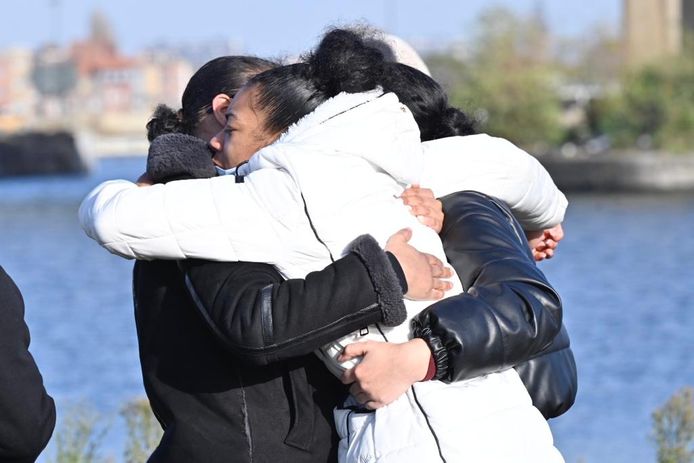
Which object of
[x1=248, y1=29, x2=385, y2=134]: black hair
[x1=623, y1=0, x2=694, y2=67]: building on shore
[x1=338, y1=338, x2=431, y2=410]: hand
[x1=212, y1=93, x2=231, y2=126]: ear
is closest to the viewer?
[x1=338, y1=338, x2=431, y2=410]: hand

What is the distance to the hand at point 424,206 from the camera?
2385 millimetres

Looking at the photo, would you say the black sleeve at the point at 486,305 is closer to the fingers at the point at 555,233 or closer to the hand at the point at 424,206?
the hand at the point at 424,206

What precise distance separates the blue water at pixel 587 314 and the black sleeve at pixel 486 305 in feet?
12.4

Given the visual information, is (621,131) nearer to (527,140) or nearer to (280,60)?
(527,140)

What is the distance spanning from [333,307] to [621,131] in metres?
51.9

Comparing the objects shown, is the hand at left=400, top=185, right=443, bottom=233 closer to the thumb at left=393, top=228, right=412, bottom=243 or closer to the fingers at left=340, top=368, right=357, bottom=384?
the thumb at left=393, top=228, right=412, bottom=243

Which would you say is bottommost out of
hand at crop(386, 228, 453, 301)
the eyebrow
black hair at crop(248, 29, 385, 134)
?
hand at crop(386, 228, 453, 301)

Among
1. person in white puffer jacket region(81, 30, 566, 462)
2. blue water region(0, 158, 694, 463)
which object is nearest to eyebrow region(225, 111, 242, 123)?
person in white puffer jacket region(81, 30, 566, 462)

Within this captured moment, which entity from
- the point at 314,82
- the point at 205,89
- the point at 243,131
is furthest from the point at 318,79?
the point at 205,89

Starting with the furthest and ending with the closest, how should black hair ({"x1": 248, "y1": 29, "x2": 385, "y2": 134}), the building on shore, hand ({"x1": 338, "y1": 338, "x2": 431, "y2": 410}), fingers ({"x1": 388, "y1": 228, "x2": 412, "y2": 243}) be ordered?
the building on shore → black hair ({"x1": 248, "y1": 29, "x2": 385, "y2": 134}) → fingers ({"x1": 388, "y1": 228, "x2": 412, "y2": 243}) → hand ({"x1": 338, "y1": 338, "x2": 431, "y2": 410})

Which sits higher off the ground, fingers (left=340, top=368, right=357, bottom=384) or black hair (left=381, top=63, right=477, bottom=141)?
black hair (left=381, top=63, right=477, bottom=141)

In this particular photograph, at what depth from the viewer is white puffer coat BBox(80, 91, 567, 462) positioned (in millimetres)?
2201

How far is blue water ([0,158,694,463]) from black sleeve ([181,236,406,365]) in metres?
3.99

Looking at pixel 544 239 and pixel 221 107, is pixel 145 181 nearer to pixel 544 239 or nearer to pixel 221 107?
pixel 221 107
